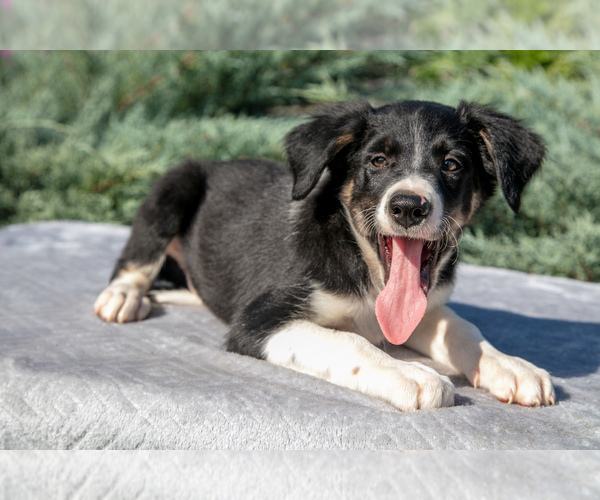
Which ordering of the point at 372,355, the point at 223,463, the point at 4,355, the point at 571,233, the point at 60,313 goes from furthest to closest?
1. the point at 571,233
2. the point at 60,313
3. the point at 4,355
4. the point at 372,355
5. the point at 223,463

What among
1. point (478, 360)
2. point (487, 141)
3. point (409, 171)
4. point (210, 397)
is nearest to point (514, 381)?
point (478, 360)

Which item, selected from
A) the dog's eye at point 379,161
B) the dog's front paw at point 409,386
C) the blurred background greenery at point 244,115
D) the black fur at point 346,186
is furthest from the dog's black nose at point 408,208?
the blurred background greenery at point 244,115

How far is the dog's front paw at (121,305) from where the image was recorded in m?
3.54

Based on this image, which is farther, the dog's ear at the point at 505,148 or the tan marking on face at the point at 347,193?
the tan marking on face at the point at 347,193

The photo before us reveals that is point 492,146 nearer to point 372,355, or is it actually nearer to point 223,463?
point 372,355

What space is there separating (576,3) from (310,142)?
701cm

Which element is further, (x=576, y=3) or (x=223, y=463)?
(x=576, y=3)

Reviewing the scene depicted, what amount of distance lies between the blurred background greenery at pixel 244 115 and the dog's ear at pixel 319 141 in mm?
2763

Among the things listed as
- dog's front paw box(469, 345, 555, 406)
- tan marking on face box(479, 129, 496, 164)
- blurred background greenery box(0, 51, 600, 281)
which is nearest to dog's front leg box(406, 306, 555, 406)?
dog's front paw box(469, 345, 555, 406)

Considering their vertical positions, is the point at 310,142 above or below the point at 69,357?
above

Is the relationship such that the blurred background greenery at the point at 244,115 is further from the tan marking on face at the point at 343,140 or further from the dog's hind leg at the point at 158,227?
the tan marking on face at the point at 343,140

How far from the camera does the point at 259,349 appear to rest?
2871 mm

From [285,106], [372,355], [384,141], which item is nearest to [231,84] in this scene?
[285,106]

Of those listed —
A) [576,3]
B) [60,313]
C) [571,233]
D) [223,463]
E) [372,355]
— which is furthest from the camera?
[576,3]
